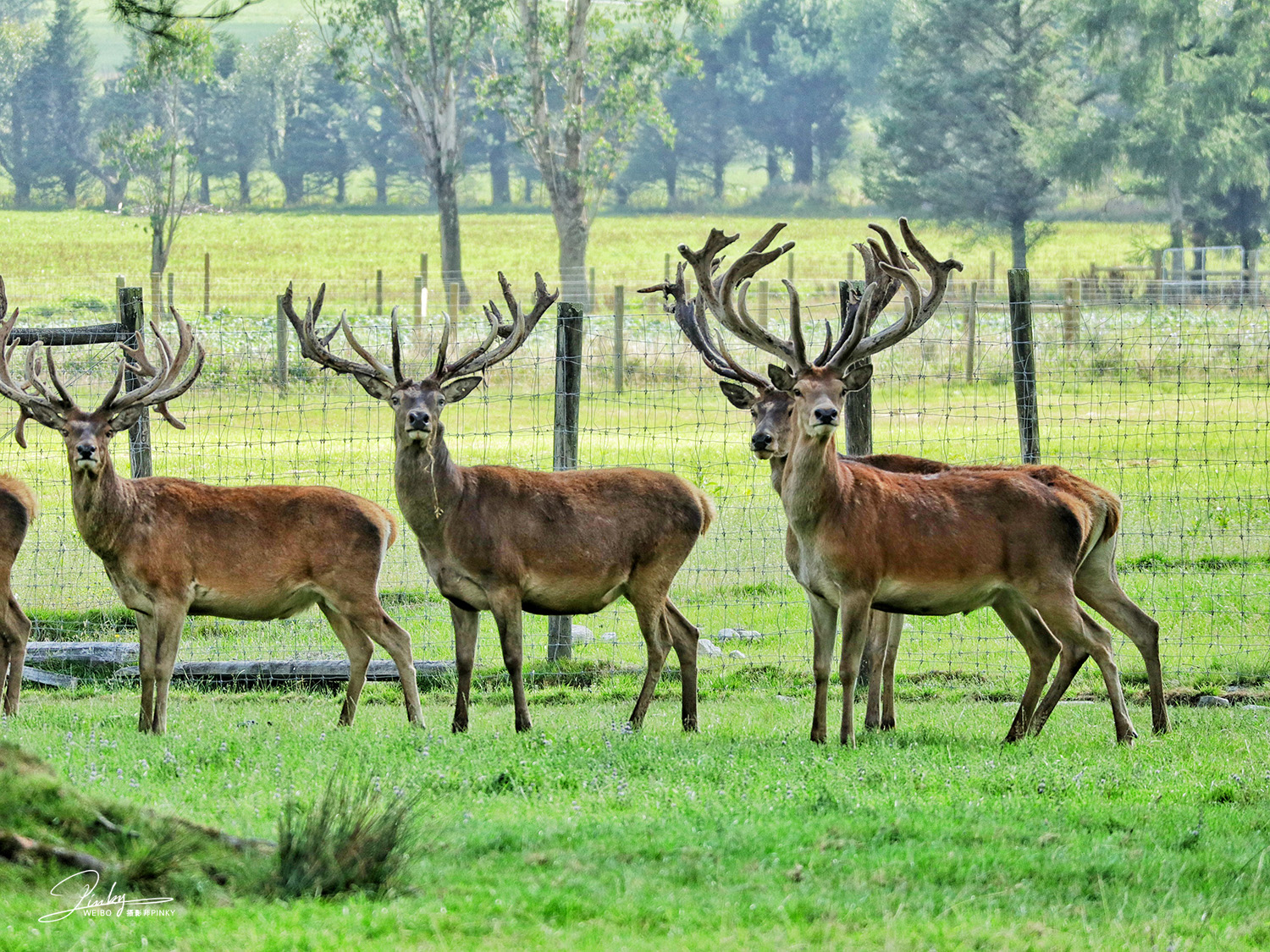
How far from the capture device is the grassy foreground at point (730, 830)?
5172 mm

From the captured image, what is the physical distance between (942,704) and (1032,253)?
199 ft

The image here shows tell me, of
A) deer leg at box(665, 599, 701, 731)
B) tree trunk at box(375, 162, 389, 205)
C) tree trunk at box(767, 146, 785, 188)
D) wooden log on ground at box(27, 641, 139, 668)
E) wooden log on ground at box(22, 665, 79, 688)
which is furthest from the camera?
tree trunk at box(767, 146, 785, 188)

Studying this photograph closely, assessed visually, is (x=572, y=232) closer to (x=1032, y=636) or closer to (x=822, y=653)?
(x=1032, y=636)

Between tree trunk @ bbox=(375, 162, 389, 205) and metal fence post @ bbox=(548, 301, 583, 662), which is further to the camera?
tree trunk @ bbox=(375, 162, 389, 205)

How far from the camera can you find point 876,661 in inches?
388

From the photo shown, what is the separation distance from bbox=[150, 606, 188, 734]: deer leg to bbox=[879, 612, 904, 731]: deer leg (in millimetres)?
4311

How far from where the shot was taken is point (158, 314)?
30.5 metres

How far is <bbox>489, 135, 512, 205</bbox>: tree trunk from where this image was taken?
9444 cm

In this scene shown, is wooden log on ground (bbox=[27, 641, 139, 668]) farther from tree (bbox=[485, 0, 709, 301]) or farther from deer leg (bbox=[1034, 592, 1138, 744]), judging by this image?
tree (bbox=[485, 0, 709, 301])

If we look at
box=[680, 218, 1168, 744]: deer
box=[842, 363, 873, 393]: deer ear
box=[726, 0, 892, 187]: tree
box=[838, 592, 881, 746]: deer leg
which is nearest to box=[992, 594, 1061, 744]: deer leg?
box=[680, 218, 1168, 744]: deer

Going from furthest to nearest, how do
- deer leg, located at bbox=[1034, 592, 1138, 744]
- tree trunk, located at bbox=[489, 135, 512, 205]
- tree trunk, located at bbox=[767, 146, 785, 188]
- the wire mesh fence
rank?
tree trunk, located at bbox=[767, 146, 785, 188] < tree trunk, located at bbox=[489, 135, 512, 205] < the wire mesh fence < deer leg, located at bbox=[1034, 592, 1138, 744]

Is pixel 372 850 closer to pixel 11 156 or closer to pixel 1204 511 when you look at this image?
pixel 1204 511

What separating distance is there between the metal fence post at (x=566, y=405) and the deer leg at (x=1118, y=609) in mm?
4058

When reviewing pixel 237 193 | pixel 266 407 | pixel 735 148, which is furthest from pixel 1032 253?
pixel 266 407
